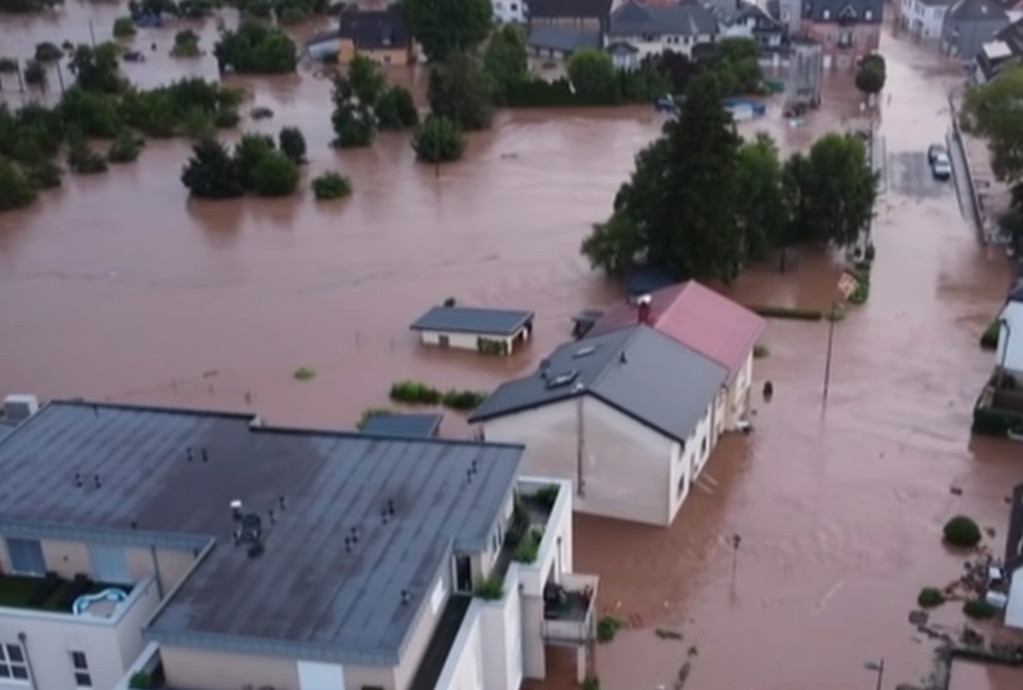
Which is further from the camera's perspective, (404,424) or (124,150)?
(124,150)

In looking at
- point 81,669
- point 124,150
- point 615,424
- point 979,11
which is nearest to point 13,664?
point 81,669

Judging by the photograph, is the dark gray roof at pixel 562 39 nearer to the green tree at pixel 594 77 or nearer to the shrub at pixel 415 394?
the green tree at pixel 594 77

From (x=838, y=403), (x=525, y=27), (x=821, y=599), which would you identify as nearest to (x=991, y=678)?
(x=821, y=599)

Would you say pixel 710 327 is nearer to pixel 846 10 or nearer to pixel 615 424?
pixel 615 424

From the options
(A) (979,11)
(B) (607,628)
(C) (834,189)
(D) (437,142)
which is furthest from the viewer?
(A) (979,11)

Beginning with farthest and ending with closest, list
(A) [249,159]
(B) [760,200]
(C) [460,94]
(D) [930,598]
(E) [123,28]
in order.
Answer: (E) [123,28] < (C) [460,94] < (A) [249,159] < (B) [760,200] < (D) [930,598]

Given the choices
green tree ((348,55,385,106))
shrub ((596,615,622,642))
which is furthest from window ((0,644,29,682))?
green tree ((348,55,385,106))

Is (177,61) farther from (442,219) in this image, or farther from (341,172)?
(442,219)
